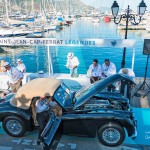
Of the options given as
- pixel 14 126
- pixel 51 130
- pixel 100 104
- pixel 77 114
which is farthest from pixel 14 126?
pixel 100 104

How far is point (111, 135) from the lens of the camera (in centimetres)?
579

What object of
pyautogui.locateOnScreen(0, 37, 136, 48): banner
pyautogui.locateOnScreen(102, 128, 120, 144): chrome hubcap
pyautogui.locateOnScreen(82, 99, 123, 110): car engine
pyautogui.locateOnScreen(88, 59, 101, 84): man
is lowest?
pyautogui.locateOnScreen(102, 128, 120, 144): chrome hubcap

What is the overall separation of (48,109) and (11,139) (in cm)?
153

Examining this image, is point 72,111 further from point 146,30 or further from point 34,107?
point 146,30

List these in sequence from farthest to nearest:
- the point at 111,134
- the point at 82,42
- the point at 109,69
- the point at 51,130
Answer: the point at 82,42
the point at 109,69
the point at 111,134
the point at 51,130

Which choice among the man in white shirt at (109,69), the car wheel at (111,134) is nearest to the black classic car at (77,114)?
the car wheel at (111,134)

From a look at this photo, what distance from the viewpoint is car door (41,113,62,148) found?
4.88m

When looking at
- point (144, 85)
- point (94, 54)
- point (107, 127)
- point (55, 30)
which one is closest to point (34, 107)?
point (107, 127)

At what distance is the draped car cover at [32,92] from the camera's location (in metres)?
5.96

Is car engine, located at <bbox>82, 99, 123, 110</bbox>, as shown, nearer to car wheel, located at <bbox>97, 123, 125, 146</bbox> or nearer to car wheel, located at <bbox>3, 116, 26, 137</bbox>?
car wheel, located at <bbox>97, 123, 125, 146</bbox>

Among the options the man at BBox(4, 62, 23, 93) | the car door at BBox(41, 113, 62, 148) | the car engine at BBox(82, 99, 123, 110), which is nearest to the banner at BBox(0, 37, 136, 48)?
the man at BBox(4, 62, 23, 93)

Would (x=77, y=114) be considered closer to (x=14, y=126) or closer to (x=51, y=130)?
(x=51, y=130)

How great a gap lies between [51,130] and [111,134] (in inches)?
65.7

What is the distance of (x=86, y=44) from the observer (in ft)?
35.0
